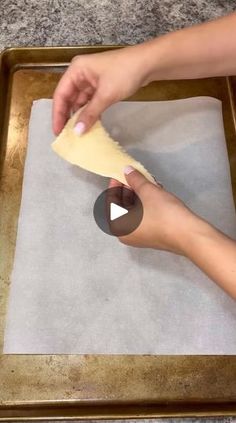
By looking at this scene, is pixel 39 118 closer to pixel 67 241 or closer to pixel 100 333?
pixel 67 241

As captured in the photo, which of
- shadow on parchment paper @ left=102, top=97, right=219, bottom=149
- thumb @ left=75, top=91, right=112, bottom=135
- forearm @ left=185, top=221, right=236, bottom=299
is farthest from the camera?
shadow on parchment paper @ left=102, top=97, right=219, bottom=149

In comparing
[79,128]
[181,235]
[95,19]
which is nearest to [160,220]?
[181,235]

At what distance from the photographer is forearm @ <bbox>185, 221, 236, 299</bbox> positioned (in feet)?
1.86

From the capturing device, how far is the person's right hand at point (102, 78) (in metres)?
0.68

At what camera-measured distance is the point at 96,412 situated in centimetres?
61

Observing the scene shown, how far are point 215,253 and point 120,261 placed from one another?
0.16 metres

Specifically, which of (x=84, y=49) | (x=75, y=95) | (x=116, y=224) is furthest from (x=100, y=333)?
(x=84, y=49)

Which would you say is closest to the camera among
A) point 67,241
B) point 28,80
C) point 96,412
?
point 96,412

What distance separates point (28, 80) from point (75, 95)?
0.48ft

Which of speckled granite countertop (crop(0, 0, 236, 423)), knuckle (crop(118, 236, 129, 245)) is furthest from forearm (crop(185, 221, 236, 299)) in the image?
speckled granite countertop (crop(0, 0, 236, 423))

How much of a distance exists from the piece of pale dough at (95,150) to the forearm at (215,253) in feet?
0.41

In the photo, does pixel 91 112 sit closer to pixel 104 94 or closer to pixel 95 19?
pixel 104 94

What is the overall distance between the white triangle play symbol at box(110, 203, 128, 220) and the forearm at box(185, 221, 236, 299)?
0.12 meters

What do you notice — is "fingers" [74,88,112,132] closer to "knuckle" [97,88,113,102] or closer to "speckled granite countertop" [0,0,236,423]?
"knuckle" [97,88,113,102]
